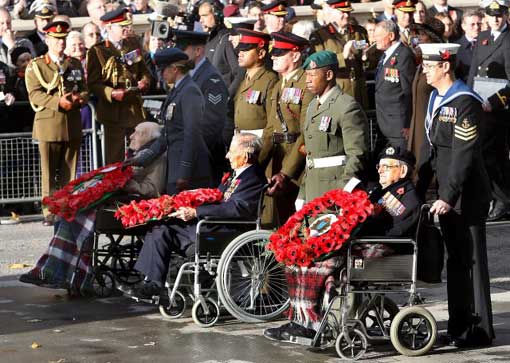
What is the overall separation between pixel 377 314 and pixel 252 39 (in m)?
3.42

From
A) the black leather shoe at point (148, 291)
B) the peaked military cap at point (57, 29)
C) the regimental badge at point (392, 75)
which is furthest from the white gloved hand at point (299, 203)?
the peaked military cap at point (57, 29)

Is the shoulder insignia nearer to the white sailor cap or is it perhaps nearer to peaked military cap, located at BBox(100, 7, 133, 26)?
the white sailor cap

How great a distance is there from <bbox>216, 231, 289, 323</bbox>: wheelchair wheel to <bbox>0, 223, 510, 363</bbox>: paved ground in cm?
16

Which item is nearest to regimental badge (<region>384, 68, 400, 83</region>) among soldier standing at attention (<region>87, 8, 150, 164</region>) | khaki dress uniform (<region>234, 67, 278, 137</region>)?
soldier standing at attention (<region>87, 8, 150, 164</region>)

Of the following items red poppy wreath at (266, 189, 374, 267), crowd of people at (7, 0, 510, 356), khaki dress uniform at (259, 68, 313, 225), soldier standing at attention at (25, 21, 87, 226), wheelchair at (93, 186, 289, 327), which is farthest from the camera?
soldier standing at attention at (25, 21, 87, 226)

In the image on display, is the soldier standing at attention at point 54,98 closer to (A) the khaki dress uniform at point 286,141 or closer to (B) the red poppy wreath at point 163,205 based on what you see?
(A) the khaki dress uniform at point 286,141

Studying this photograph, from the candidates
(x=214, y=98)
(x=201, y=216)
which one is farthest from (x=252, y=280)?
(x=214, y=98)

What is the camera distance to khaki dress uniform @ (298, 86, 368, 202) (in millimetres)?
10625

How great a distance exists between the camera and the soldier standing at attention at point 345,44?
51.0 ft

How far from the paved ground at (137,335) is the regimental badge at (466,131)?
44.5 inches

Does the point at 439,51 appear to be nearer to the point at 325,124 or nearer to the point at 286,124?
the point at 325,124

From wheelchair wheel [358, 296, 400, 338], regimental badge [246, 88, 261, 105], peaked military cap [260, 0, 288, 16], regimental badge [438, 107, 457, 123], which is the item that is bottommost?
wheelchair wheel [358, 296, 400, 338]

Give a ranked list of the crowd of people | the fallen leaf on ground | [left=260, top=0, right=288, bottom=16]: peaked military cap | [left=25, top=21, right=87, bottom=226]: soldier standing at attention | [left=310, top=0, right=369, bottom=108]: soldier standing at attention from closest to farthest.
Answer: the crowd of people < the fallen leaf on ground < [left=310, top=0, right=369, bottom=108]: soldier standing at attention < [left=25, top=21, right=87, bottom=226]: soldier standing at attention < [left=260, top=0, right=288, bottom=16]: peaked military cap

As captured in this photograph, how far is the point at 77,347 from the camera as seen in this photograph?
10117 mm
